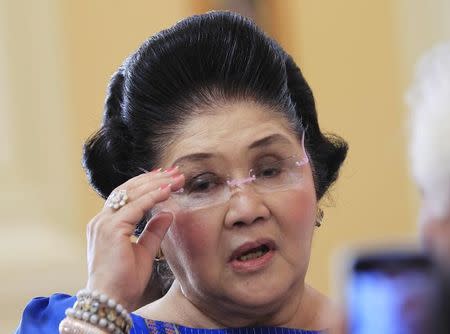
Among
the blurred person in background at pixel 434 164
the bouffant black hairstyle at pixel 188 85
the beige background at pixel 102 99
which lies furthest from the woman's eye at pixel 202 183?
the beige background at pixel 102 99

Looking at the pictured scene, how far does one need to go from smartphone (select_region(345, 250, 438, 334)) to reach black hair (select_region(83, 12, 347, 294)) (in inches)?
45.1

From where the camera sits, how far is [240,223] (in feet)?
6.54

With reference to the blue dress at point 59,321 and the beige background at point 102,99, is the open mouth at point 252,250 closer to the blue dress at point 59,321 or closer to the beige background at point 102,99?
the blue dress at point 59,321

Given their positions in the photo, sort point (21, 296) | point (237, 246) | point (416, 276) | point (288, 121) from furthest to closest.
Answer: point (21, 296) < point (288, 121) < point (237, 246) < point (416, 276)

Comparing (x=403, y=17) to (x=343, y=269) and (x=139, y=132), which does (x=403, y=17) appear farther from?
(x=343, y=269)

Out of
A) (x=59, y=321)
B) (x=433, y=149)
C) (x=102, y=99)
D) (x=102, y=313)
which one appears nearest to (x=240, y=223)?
(x=102, y=313)

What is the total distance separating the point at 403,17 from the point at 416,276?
167 inches

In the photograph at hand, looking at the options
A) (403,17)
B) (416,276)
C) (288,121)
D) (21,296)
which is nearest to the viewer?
(416,276)

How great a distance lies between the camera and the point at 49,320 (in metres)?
2.19

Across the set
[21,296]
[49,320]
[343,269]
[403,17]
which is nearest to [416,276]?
[343,269]

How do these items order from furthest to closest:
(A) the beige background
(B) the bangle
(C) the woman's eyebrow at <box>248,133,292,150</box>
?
1. (A) the beige background
2. (C) the woman's eyebrow at <box>248,133,292,150</box>
3. (B) the bangle

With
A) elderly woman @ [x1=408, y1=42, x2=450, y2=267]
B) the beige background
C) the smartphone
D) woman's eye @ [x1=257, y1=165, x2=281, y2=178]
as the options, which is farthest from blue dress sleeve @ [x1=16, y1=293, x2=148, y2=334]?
the beige background

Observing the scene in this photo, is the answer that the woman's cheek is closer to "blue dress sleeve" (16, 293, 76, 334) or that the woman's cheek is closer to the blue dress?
the blue dress

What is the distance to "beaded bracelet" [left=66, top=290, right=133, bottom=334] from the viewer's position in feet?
6.37
